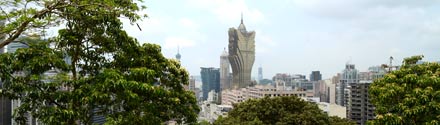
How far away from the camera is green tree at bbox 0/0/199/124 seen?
11.9ft

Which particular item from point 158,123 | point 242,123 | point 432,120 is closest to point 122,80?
point 158,123

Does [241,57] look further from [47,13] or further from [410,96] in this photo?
[47,13]

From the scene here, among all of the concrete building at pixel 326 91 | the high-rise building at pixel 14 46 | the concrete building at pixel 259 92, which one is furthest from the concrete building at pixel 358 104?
the high-rise building at pixel 14 46

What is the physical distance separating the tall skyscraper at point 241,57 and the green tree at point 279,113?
68.5 meters

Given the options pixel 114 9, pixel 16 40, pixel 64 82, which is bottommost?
pixel 64 82

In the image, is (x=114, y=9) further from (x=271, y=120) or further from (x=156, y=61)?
(x=271, y=120)

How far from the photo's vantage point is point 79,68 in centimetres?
428

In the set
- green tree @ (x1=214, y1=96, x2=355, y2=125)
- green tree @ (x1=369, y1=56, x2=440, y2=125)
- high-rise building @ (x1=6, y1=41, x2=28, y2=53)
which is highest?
high-rise building @ (x1=6, y1=41, x2=28, y2=53)

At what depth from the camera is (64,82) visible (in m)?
3.91

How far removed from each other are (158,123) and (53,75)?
3.90 ft

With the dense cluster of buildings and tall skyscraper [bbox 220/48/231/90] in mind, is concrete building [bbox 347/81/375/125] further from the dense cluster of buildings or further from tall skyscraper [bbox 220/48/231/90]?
tall skyscraper [bbox 220/48/231/90]

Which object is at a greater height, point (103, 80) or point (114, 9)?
point (114, 9)

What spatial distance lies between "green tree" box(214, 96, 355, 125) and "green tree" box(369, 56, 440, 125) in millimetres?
3320

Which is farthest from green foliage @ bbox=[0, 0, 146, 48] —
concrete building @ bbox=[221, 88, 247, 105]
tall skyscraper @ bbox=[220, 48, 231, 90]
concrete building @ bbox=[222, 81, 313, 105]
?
tall skyscraper @ bbox=[220, 48, 231, 90]
